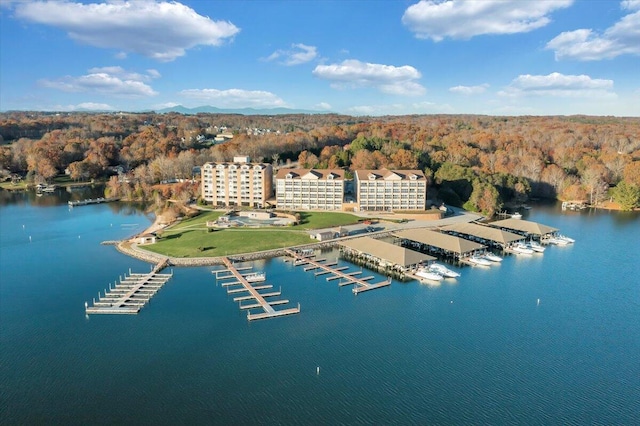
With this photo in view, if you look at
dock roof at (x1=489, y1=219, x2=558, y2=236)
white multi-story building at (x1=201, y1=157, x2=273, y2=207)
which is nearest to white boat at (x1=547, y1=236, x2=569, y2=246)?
dock roof at (x1=489, y1=219, x2=558, y2=236)

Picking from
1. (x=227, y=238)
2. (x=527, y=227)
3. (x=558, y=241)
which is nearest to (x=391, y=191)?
(x=527, y=227)

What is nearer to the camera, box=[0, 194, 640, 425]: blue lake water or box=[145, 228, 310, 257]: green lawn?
box=[0, 194, 640, 425]: blue lake water

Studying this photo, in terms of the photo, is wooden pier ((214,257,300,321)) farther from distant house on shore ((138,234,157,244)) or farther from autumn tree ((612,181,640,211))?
autumn tree ((612,181,640,211))

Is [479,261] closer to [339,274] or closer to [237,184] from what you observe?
[339,274]

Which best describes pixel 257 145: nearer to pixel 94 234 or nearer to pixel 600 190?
pixel 94 234

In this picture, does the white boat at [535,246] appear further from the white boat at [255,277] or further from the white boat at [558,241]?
the white boat at [255,277]

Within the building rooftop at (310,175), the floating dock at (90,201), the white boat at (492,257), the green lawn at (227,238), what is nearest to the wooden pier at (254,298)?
the green lawn at (227,238)

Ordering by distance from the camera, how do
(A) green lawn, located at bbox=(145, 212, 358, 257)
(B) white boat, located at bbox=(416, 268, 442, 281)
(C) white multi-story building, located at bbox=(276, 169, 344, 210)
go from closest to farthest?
(B) white boat, located at bbox=(416, 268, 442, 281), (A) green lawn, located at bbox=(145, 212, 358, 257), (C) white multi-story building, located at bbox=(276, 169, 344, 210)
